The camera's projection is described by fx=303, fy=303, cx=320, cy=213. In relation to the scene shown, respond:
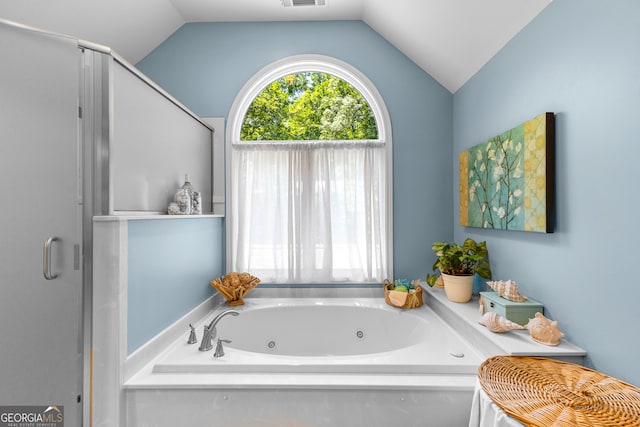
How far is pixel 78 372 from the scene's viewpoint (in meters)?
1.20

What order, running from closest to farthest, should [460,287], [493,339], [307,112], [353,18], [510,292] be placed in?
[493,339] < [510,292] < [460,287] < [353,18] < [307,112]

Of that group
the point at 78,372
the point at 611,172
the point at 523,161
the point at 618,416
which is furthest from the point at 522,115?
the point at 78,372

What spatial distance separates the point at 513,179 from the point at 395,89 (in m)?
1.22

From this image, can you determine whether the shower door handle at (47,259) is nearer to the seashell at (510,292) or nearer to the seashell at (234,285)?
the seashell at (234,285)

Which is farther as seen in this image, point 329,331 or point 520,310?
point 329,331

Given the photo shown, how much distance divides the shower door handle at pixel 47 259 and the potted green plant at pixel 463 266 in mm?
2037

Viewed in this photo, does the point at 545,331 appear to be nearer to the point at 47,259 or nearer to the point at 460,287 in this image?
the point at 460,287

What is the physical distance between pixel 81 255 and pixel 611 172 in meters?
2.04

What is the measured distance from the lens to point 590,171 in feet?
3.83

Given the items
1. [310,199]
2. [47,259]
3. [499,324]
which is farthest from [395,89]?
[47,259]

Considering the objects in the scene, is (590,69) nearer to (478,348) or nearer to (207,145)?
(478,348)

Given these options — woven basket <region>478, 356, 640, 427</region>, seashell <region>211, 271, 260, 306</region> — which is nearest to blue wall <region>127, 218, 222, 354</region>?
seashell <region>211, 271, 260, 306</region>

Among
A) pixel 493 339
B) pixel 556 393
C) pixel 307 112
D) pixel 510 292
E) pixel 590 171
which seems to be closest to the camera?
pixel 556 393

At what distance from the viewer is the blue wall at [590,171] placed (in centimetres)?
102
